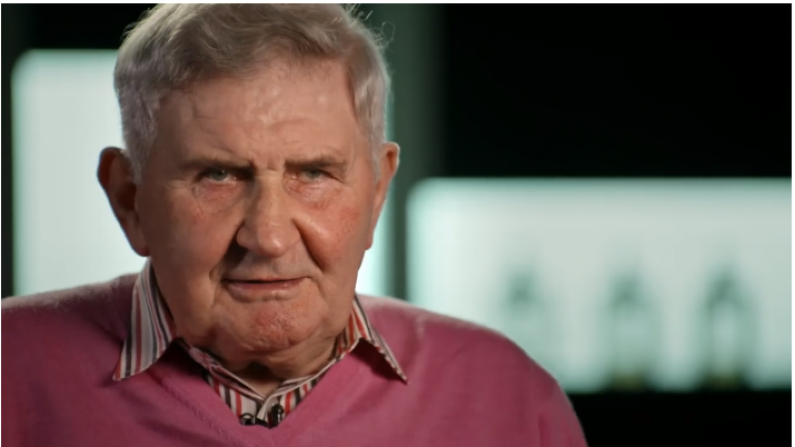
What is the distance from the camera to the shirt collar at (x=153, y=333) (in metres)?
1.27

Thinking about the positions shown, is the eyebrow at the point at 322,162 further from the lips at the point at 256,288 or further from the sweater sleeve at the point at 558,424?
the sweater sleeve at the point at 558,424

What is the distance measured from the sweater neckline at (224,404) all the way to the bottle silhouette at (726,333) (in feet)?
6.47

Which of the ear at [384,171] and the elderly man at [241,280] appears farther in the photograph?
the ear at [384,171]

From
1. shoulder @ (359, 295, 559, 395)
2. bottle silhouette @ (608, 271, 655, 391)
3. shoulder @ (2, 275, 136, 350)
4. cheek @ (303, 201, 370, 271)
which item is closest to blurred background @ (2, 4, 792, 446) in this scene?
bottle silhouette @ (608, 271, 655, 391)

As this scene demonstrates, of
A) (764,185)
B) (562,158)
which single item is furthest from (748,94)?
(562,158)

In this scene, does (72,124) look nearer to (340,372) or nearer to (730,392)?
(340,372)

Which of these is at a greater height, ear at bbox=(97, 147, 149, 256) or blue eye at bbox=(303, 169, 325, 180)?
blue eye at bbox=(303, 169, 325, 180)

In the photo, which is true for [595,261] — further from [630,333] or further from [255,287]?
[255,287]

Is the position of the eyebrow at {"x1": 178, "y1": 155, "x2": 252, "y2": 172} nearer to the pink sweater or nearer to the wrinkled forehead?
the wrinkled forehead

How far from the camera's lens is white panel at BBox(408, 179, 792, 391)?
2943 millimetres

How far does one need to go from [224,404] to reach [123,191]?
279mm

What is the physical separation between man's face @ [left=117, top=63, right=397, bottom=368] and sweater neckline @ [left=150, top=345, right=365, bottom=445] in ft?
0.19

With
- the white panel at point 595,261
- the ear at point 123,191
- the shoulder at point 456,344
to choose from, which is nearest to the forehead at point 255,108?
the ear at point 123,191

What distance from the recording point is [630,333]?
304 cm
